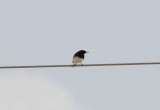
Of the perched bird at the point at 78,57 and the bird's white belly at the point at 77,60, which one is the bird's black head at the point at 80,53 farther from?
the bird's white belly at the point at 77,60

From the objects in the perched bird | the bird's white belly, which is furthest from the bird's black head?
the bird's white belly

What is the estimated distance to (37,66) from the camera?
14.6 m

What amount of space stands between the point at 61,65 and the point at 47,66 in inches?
13.3

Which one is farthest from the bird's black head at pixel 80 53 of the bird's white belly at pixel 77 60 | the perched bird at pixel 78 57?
the bird's white belly at pixel 77 60

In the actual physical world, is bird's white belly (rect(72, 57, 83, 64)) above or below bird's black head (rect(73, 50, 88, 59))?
below

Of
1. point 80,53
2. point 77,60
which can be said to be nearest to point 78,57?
point 77,60

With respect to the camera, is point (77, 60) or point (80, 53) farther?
point (80, 53)

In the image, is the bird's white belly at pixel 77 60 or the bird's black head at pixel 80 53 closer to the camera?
the bird's white belly at pixel 77 60

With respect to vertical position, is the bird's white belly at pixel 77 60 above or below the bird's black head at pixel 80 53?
below

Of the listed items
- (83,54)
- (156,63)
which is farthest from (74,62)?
(156,63)

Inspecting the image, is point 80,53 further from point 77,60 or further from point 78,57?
point 77,60

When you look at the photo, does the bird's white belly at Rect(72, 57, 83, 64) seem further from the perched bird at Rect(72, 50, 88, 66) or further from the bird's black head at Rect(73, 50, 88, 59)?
the bird's black head at Rect(73, 50, 88, 59)

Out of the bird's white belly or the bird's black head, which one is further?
the bird's black head

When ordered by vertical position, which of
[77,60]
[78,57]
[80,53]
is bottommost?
[77,60]
